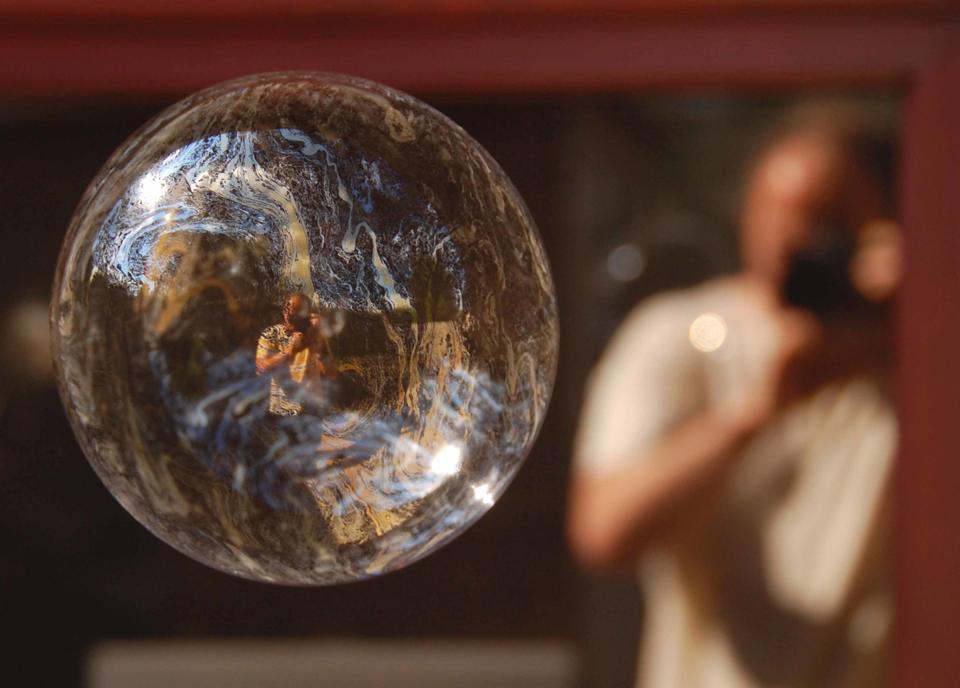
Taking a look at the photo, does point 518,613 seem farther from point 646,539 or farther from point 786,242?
point 786,242

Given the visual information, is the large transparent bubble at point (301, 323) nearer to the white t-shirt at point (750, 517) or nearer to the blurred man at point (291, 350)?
the blurred man at point (291, 350)

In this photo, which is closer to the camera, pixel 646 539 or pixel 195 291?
pixel 195 291

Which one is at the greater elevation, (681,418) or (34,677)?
(681,418)

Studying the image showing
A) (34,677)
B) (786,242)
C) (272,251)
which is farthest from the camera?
(34,677)

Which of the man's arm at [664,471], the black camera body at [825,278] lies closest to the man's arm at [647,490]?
the man's arm at [664,471]

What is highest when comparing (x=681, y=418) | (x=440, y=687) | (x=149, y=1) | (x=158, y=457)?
(x=149, y=1)

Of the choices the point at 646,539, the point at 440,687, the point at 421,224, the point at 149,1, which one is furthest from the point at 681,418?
the point at 421,224
